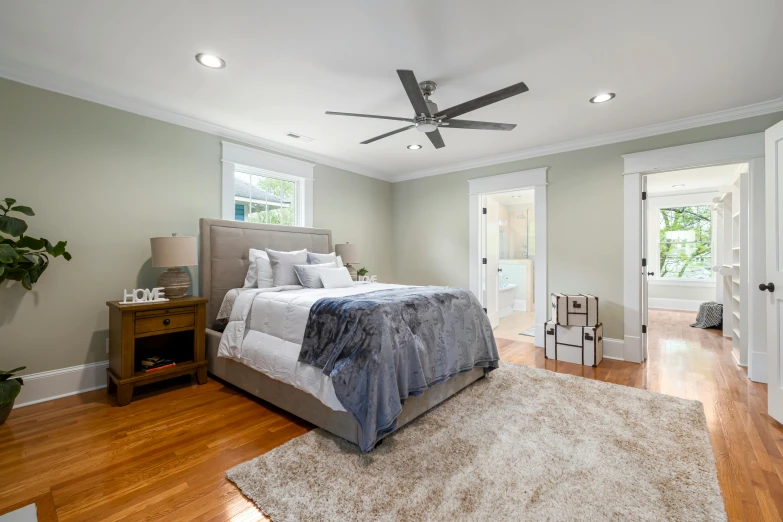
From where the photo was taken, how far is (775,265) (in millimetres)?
2418

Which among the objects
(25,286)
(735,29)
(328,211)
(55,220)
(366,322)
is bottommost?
(366,322)

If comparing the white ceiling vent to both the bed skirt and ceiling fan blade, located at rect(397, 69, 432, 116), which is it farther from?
the bed skirt

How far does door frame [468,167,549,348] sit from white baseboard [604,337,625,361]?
2.19 ft

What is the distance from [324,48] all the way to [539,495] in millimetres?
2842

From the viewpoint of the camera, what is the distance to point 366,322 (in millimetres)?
2053

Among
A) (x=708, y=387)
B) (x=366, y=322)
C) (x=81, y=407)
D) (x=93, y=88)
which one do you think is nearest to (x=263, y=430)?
(x=366, y=322)

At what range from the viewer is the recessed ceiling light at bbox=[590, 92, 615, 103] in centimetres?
294

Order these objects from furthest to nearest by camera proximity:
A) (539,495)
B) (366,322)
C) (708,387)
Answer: (708,387)
(366,322)
(539,495)

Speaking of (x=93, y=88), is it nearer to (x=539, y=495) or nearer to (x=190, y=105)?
(x=190, y=105)

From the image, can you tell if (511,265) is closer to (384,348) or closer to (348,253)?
(348,253)

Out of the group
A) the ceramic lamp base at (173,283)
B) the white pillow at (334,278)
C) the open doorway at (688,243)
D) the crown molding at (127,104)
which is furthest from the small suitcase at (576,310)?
the ceramic lamp base at (173,283)

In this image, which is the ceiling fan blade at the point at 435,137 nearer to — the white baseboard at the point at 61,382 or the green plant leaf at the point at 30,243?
the green plant leaf at the point at 30,243

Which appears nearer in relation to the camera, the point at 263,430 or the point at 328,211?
the point at 263,430

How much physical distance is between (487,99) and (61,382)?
3.91 metres
